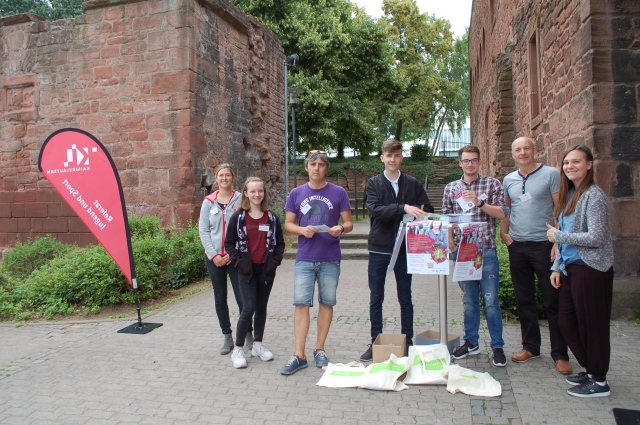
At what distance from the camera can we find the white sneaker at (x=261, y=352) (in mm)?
4617

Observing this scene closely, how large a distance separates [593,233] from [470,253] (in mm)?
911

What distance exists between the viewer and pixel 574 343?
3.73m

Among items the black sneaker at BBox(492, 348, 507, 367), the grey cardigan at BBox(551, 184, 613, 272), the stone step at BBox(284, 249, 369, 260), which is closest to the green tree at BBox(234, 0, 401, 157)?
the stone step at BBox(284, 249, 369, 260)

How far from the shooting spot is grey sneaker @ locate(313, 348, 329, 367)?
14.3 ft

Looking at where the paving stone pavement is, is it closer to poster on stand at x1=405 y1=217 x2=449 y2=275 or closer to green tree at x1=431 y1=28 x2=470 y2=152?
poster on stand at x1=405 y1=217 x2=449 y2=275

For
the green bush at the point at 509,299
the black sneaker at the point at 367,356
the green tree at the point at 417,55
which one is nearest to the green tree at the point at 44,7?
the green tree at the point at 417,55

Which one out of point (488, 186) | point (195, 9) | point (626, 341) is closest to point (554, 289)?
point (488, 186)

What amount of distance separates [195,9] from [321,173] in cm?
705

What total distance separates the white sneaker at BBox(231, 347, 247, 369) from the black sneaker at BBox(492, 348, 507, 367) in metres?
2.14

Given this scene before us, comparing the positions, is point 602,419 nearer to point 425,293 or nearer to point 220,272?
point 220,272

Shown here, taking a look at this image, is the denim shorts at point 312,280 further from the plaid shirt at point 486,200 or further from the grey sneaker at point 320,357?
the plaid shirt at point 486,200

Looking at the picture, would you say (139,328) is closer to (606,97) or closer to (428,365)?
(428,365)

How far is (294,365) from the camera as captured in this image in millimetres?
4281

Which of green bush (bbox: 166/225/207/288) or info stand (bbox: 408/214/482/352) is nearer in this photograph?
info stand (bbox: 408/214/482/352)
